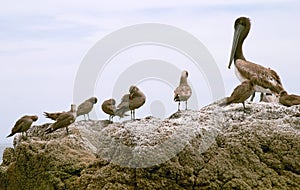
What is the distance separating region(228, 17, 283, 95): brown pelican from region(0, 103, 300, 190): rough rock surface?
270 cm

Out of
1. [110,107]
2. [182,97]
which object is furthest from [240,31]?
[110,107]

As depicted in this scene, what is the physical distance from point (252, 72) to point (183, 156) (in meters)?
5.24

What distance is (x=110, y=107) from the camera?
1474 cm

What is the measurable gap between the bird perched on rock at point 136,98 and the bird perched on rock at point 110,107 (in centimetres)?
81

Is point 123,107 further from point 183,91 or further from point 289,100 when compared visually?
point 289,100

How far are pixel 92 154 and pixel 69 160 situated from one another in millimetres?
674

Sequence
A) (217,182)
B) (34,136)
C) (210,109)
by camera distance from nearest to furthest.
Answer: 1. (217,182)
2. (210,109)
3. (34,136)

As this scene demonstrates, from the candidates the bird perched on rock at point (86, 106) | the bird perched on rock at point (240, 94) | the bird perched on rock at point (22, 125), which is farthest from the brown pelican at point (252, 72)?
the bird perched on rock at point (22, 125)

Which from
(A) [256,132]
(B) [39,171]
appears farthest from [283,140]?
(B) [39,171]

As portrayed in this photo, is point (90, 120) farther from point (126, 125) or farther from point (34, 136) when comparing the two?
point (126, 125)

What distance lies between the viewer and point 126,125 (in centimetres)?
1038

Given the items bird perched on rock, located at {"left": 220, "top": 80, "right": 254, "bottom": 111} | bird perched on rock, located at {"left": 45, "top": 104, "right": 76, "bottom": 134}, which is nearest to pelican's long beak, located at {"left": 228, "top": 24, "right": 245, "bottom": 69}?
bird perched on rock, located at {"left": 220, "top": 80, "right": 254, "bottom": 111}

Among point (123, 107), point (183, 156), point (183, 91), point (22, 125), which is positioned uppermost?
point (183, 91)

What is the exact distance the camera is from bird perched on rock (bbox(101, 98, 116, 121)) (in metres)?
14.7
